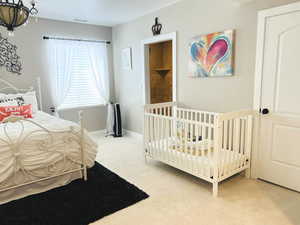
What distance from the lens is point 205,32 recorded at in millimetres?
3150

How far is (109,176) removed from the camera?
9.70ft

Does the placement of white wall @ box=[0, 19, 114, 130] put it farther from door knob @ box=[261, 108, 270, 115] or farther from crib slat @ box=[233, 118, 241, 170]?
door knob @ box=[261, 108, 270, 115]

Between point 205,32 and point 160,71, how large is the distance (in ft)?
7.04

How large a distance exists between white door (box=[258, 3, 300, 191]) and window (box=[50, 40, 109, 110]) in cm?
345

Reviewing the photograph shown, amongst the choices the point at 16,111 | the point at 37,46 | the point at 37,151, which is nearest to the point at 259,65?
the point at 37,151

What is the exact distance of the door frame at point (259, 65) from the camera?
235 centimetres

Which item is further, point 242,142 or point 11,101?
point 11,101

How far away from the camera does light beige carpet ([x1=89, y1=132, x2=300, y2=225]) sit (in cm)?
202

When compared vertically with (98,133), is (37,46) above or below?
above

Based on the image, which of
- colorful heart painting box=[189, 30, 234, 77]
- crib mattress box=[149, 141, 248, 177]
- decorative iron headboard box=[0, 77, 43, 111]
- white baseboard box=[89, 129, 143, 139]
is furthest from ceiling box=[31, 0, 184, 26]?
white baseboard box=[89, 129, 143, 139]

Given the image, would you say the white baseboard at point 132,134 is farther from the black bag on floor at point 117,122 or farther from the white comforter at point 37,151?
the white comforter at point 37,151

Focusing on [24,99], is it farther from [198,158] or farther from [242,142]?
[242,142]

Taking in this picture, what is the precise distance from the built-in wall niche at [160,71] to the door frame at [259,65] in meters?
2.57

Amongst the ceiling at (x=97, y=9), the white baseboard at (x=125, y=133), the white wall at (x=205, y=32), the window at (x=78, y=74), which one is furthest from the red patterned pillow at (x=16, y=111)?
the white wall at (x=205, y=32)
